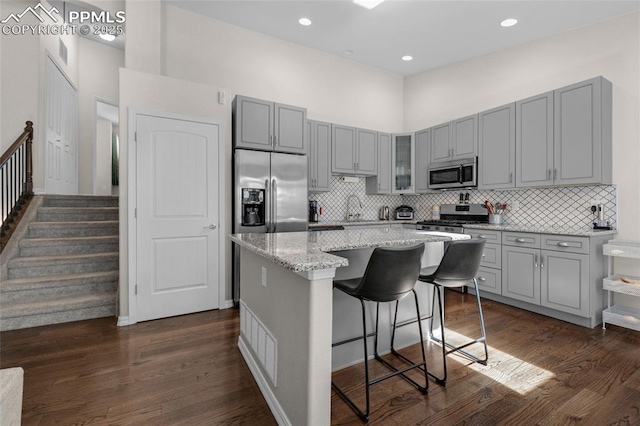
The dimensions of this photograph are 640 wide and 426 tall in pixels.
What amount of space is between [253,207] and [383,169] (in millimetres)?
2555

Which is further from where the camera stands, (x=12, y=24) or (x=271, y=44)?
(x=271, y=44)

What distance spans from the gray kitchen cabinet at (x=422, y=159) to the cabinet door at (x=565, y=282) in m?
2.12

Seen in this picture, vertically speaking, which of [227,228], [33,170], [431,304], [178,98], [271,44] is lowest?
[431,304]

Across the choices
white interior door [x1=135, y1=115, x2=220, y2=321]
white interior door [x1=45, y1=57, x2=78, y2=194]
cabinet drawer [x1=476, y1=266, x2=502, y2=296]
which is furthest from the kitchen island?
white interior door [x1=45, y1=57, x2=78, y2=194]

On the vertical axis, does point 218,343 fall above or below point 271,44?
below

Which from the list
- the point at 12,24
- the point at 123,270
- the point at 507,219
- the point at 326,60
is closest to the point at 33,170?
the point at 12,24

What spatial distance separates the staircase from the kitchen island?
216 cm

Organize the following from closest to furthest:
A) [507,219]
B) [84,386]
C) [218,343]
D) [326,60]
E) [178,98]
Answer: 1. [84,386]
2. [218,343]
3. [178,98]
4. [507,219]
5. [326,60]

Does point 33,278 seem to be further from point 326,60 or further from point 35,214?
point 326,60

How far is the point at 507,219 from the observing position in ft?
14.8

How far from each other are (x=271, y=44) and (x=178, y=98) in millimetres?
1913

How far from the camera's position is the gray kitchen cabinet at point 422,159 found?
5188 millimetres

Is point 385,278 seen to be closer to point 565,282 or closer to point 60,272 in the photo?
point 565,282

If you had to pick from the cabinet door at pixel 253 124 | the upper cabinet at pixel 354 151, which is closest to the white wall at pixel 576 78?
the upper cabinet at pixel 354 151
